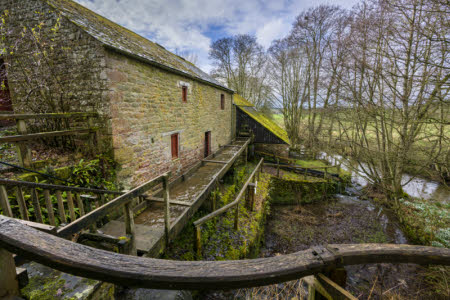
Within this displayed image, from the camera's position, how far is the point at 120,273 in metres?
0.80

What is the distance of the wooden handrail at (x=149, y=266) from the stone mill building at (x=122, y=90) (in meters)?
4.66

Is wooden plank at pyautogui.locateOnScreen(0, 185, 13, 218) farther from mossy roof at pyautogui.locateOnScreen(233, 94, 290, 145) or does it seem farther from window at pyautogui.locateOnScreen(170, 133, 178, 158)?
mossy roof at pyautogui.locateOnScreen(233, 94, 290, 145)

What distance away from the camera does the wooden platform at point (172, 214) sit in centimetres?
369

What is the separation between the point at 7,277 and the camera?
1.03m

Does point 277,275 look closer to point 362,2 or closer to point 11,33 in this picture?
point 11,33

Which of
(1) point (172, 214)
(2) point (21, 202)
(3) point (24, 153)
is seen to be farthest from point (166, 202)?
(3) point (24, 153)

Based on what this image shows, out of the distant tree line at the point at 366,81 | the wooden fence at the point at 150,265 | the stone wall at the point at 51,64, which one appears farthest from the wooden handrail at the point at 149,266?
the distant tree line at the point at 366,81

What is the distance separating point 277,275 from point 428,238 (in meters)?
9.45

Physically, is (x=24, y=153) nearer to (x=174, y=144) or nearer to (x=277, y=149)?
(x=174, y=144)

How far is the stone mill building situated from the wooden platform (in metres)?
0.96

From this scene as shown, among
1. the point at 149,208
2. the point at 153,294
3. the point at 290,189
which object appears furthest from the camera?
the point at 290,189

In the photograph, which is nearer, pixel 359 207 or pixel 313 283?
pixel 313 283

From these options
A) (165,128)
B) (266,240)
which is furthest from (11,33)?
(266,240)

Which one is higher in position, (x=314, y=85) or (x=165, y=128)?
(x=314, y=85)
